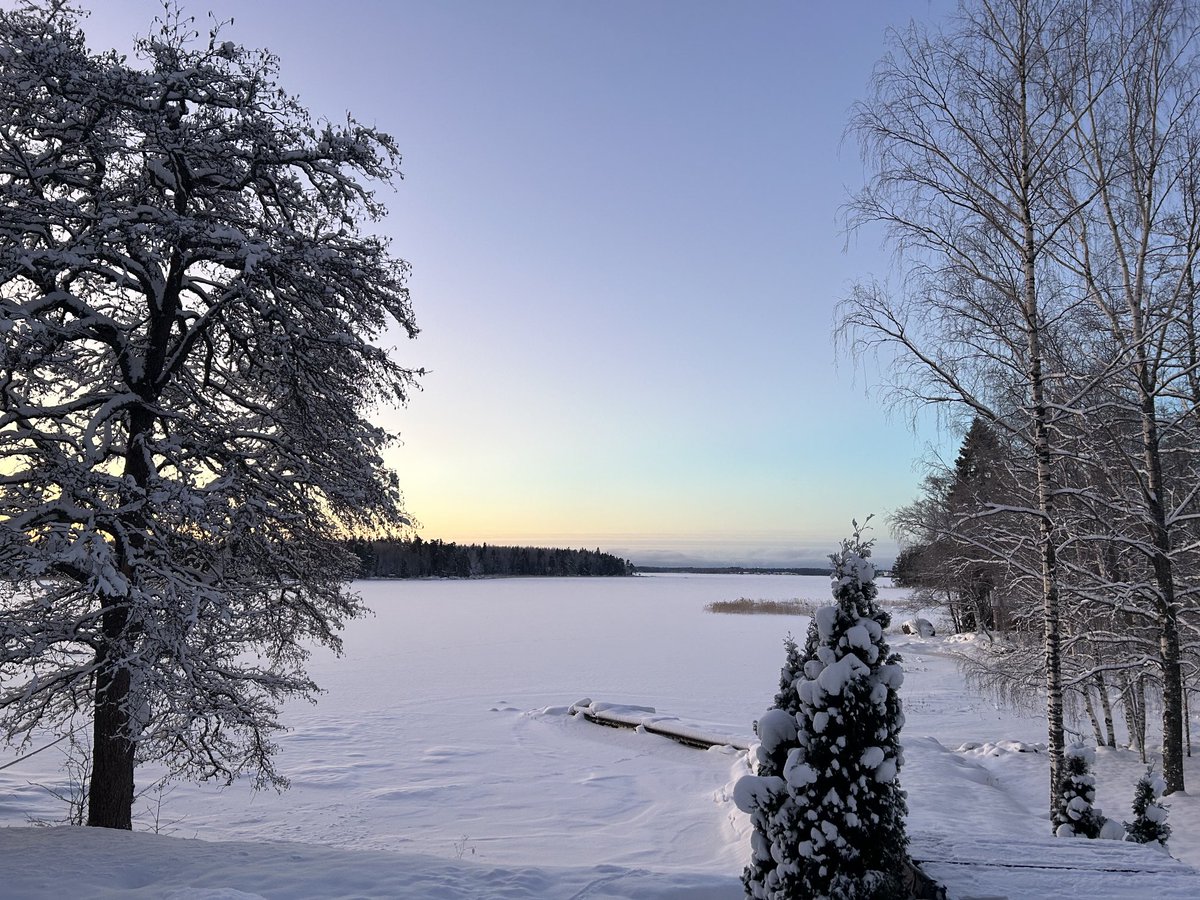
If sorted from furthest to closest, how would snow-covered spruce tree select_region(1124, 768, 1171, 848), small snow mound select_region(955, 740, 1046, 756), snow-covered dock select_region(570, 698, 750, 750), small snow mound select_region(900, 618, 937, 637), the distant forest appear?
the distant forest → small snow mound select_region(900, 618, 937, 637) → snow-covered dock select_region(570, 698, 750, 750) → small snow mound select_region(955, 740, 1046, 756) → snow-covered spruce tree select_region(1124, 768, 1171, 848)

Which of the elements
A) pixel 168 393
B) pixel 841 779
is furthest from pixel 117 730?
pixel 841 779

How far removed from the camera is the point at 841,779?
5027 mm

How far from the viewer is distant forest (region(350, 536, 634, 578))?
103m

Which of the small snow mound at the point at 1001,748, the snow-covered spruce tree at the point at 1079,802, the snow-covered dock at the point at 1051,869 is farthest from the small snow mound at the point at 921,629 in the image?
the snow-covered dock at the point at 1051,869

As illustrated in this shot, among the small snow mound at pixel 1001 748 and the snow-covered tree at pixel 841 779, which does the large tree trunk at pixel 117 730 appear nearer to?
the snow-covered tree at pixel 841 779

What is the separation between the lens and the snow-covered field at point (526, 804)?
571 cm

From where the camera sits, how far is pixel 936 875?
5.19 meters

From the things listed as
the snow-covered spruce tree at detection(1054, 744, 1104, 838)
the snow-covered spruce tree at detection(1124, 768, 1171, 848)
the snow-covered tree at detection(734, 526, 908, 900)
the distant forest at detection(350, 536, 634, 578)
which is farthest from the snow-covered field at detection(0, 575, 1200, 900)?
the distant forest at detection(350, 536, 634, 578)

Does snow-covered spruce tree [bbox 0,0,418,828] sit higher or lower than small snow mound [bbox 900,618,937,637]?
higher

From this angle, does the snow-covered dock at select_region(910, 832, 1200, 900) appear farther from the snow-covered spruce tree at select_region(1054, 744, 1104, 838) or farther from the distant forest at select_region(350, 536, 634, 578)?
the distant forest at select_region(350, 536, 634, 578)

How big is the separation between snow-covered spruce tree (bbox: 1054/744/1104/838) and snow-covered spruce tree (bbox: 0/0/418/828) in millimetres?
7723

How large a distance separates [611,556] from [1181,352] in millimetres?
155972

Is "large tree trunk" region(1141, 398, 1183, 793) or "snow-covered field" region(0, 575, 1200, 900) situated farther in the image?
"large tree trunk" region(1141, 398, 1183, 793)

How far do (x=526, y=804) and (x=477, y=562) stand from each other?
116759mm
